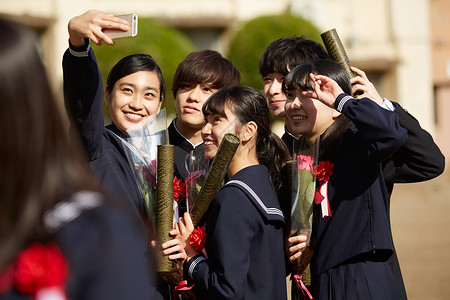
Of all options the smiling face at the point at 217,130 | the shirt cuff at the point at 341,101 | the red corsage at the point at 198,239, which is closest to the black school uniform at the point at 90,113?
the red corsage at the point at 198,239

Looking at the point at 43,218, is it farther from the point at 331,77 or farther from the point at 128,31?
the point at 331,77

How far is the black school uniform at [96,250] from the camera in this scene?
118 centimetres

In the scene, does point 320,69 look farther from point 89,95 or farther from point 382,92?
point 382,92

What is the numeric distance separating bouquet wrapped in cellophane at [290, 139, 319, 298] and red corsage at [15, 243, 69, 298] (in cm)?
170

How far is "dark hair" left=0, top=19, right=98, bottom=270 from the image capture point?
1194mm

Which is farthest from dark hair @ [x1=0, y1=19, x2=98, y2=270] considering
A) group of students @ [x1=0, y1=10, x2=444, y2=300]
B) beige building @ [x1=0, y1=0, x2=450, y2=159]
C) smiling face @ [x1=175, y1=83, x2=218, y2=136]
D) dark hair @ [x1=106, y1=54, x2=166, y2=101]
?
beige building @ [x1=0, y1=0, x2=450, y2=159]

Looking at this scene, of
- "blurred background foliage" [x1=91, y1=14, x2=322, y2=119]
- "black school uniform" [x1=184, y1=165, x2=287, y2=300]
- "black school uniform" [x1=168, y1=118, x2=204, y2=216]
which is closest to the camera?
"black school uniform" [x1=184, y1=165, x2=287, y2=300]

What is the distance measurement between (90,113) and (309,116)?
970mm

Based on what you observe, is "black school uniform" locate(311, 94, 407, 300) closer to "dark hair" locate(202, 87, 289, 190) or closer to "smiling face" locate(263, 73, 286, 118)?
"dark hair" locate(202, 87, 289, 190)

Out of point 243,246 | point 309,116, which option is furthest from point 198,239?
point 309,116

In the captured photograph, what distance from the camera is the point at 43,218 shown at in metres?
1.22

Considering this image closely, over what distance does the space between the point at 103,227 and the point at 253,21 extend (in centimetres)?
1425

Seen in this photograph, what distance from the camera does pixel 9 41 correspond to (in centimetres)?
122

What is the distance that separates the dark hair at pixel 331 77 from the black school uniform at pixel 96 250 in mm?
1697
